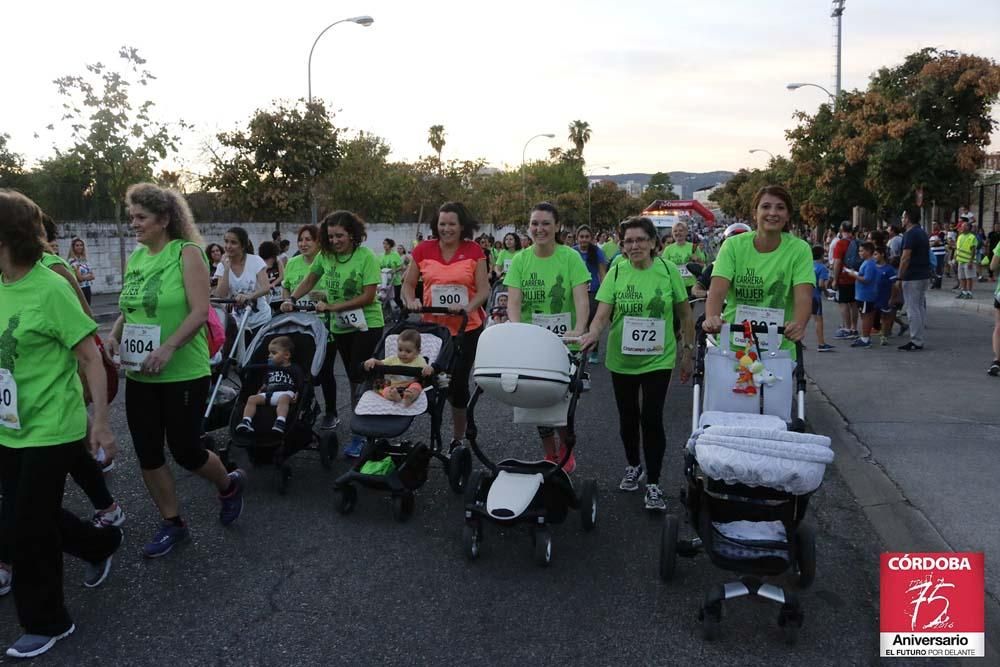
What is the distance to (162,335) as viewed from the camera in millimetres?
4105

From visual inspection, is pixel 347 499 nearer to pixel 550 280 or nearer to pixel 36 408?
pixel 550 280

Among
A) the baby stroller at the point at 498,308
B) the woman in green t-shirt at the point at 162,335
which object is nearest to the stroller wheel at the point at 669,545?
the woman in green t-shirt at the point at 162,335

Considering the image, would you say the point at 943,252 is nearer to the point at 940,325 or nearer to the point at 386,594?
the point at 940,325

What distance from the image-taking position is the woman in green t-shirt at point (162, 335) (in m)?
4.09

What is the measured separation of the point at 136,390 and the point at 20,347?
0.94 metres

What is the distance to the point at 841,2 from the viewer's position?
109 ft

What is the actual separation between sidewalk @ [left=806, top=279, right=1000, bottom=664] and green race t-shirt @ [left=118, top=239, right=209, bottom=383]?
3.86 m

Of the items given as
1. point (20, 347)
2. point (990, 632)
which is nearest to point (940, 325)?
point (990, 632)

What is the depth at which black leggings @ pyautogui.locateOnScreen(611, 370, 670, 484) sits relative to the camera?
487cm

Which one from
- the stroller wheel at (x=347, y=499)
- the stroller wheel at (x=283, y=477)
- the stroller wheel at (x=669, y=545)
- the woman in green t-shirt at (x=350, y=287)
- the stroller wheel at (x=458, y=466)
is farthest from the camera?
the woman in green t-shirt at (x=350, y=287)

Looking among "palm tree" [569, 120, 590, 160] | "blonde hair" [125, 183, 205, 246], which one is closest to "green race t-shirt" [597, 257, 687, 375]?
"blonde hair" [125, 183, 205, 246]

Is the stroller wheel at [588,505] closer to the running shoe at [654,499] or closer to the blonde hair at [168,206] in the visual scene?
the running shoe at [654,499]

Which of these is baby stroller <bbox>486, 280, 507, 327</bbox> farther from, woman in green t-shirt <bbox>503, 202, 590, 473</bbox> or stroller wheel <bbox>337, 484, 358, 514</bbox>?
stroller wheel <bbox>337, 484, 358, 514</bbox>

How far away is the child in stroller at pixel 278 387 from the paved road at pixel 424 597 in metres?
0.56
